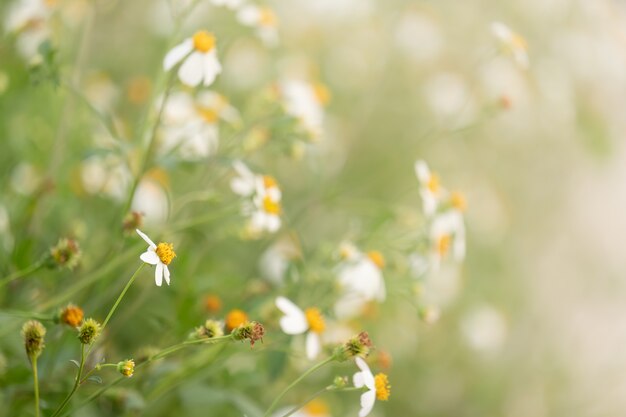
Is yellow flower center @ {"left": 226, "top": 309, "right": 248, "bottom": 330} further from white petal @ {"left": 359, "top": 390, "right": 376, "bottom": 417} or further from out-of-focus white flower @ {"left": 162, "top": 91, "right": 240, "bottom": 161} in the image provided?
out-of-focus white flower @ {"left": 162, "top": 91, "right": 240, "bottom": 161}

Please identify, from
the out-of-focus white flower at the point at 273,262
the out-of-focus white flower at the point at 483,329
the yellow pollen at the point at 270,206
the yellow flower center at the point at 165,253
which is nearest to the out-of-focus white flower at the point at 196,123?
the yellow pollen at the point at 270,206

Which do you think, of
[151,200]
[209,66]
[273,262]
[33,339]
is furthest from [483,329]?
[33,339]

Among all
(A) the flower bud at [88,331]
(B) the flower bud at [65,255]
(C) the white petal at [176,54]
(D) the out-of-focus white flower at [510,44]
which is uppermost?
(C) the white petal at [176,54]

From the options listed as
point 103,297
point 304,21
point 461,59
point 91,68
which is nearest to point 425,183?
point 103,297

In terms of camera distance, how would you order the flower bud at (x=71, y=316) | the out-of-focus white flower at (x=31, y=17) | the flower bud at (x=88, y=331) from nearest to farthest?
the flower bud at (x=88, y=331) < the flower bud at (x=71, y=316) < the out-of-focus white flower at (x=31, y=17)

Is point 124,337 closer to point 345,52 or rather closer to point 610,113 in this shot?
point 345,52

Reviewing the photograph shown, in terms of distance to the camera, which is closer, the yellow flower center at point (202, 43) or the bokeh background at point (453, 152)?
the yellow flower center at point (202, 43)

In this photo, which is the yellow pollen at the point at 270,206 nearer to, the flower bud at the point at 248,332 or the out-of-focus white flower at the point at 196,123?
the out-of-focus white flower at the point at 196,123

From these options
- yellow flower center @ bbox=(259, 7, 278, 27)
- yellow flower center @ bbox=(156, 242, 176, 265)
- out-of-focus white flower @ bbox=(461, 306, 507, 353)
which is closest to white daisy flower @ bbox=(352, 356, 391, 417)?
yellow flower center @ bbox=(156, 242, 176, 265)
